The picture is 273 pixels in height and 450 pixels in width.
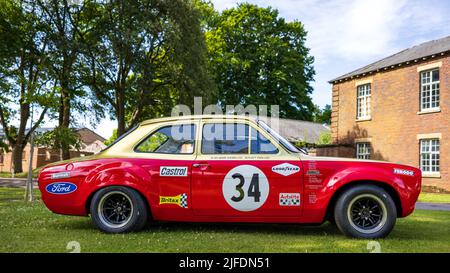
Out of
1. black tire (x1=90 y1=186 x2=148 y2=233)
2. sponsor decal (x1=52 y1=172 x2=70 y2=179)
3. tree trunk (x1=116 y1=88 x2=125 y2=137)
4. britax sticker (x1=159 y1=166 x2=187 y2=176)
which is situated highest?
tree trunk (x1=116 y1=88 x2=125 y2=137)

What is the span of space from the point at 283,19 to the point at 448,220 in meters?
38.7

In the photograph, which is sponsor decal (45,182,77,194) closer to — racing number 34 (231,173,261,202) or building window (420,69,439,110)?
racing number 34 (231,173,261,202)

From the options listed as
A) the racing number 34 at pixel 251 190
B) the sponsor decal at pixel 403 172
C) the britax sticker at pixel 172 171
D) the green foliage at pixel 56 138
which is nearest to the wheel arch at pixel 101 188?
the britax sticker at pixel 172 171

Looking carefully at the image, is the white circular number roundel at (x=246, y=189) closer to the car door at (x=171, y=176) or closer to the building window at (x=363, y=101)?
the car door at (x=171, y=176)

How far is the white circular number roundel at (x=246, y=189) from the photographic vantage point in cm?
563

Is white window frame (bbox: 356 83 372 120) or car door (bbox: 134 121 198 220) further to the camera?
Answer: white window frame (bbox: 356 83 372 120)

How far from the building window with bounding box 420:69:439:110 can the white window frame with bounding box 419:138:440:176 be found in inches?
70.5

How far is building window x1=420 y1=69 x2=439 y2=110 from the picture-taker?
2194 cm

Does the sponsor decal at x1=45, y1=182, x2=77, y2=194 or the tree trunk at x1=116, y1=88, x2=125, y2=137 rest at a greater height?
the tree trunk at x1=116, y1=88, x2=125, y2=137

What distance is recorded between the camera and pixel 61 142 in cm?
1470

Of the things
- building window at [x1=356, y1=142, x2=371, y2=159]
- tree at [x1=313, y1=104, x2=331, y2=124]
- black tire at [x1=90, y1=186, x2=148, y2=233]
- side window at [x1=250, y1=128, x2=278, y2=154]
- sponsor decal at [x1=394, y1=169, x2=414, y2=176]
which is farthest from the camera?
tree at [x1=313, y1=104, x2=331, y2=124]

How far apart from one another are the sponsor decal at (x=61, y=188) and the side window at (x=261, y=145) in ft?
8.42

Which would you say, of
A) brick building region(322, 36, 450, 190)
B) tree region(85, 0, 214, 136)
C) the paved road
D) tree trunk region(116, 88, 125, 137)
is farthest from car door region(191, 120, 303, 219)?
tree trunk region(116, 88, 125, 137)
